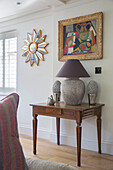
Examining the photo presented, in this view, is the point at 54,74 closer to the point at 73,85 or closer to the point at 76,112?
the point at 73,85

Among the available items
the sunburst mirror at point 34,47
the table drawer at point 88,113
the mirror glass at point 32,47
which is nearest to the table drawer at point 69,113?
the table drawer at point 88,113

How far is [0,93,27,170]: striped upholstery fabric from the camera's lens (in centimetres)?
93

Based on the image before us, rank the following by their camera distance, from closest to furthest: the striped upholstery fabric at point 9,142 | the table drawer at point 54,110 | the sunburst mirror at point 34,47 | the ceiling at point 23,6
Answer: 1. the striped upholstery fabric at point 9,142
2. the table drawer at point 54,110
3. the ceiling at point 23,6
4. the sunburst mirror at point 34,47

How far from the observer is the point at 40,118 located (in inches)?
145

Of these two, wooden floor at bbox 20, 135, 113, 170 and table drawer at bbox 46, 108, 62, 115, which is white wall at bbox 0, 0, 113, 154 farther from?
table drawer at bbox 46, 108, 62, 115

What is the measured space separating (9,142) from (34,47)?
2978mm

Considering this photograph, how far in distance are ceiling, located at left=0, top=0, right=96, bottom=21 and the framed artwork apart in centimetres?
35

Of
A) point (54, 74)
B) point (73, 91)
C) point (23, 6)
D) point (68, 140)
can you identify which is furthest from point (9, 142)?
point (23, 6)

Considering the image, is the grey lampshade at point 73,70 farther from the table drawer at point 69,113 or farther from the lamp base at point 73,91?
the table drawer at point 69,113

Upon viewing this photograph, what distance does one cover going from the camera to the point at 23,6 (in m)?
3.56

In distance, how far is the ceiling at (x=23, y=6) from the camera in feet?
10.7

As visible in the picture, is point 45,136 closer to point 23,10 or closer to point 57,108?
point 57,108

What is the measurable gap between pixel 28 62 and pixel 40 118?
1.11 metres

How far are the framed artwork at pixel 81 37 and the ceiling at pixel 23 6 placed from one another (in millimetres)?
346
